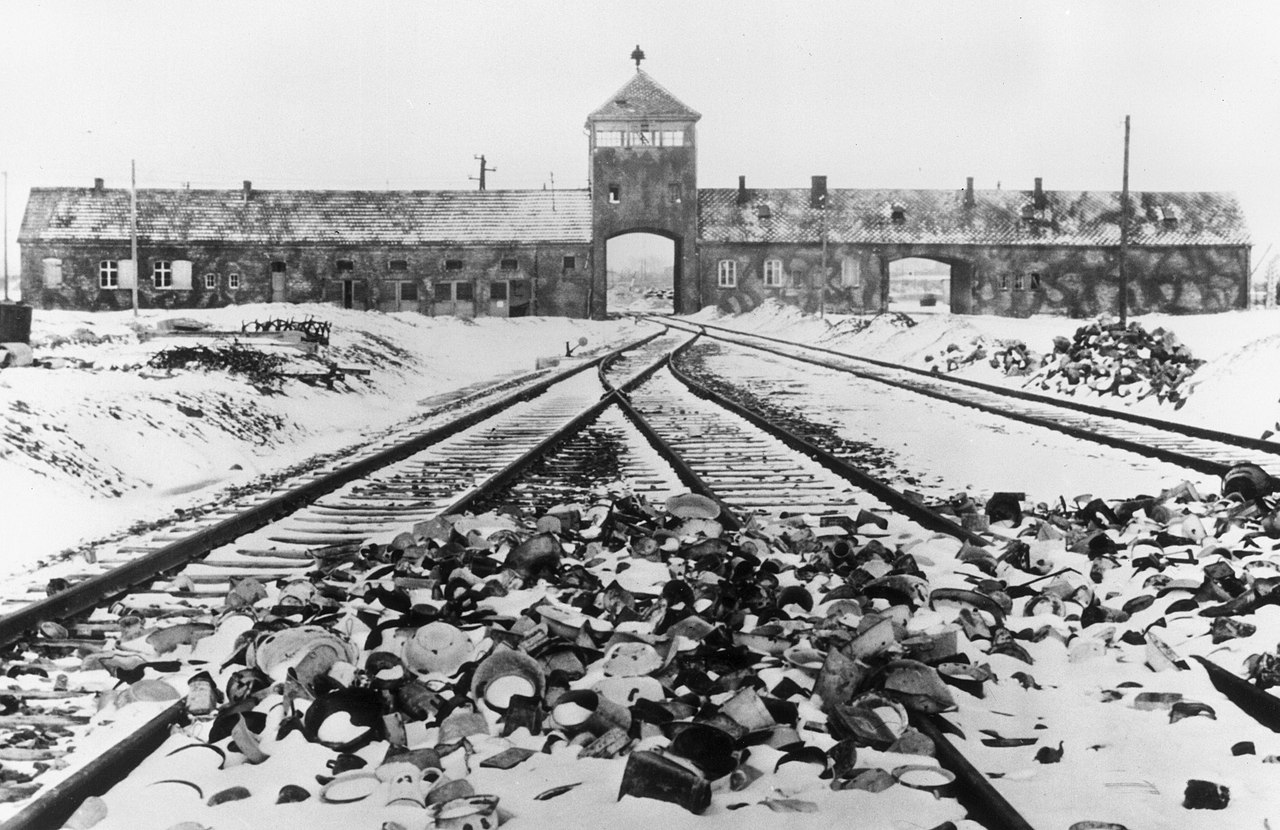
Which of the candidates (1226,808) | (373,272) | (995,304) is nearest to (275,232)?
(373,272)

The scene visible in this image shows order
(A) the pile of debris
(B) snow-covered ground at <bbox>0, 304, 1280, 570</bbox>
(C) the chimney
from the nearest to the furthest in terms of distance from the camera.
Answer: (B) snow-covered ground at <bbox>0, 304, 1280, 570</bbox>
(A) the pile of debris
(C) the chimney

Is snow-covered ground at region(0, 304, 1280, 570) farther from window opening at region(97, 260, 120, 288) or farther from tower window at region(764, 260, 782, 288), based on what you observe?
tower window at region(764, 260, 782, 288)

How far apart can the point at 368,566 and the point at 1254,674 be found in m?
3.86

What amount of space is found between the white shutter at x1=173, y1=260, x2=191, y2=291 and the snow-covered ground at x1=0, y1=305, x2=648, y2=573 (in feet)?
90.6

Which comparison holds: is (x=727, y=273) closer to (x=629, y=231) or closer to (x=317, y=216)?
(x=629, y=231)

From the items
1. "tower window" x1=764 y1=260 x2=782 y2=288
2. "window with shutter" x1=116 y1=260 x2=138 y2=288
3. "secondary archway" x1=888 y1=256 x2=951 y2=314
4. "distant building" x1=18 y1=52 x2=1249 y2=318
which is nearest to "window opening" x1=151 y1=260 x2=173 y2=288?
"distant building" x1=18 y1=52 x2=1249 y2=318

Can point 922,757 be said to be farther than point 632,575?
No

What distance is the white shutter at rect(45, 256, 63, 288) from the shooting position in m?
46.5

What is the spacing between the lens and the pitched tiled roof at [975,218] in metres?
52.2

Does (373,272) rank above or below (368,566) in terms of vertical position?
above

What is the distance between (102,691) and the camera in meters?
3.78

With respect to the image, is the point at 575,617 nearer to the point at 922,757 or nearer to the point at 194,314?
the point at 922,757

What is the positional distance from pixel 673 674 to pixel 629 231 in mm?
46964

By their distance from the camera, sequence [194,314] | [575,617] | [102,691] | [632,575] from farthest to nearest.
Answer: [194,314] → [632,575] → [575,617] → [102,691]
